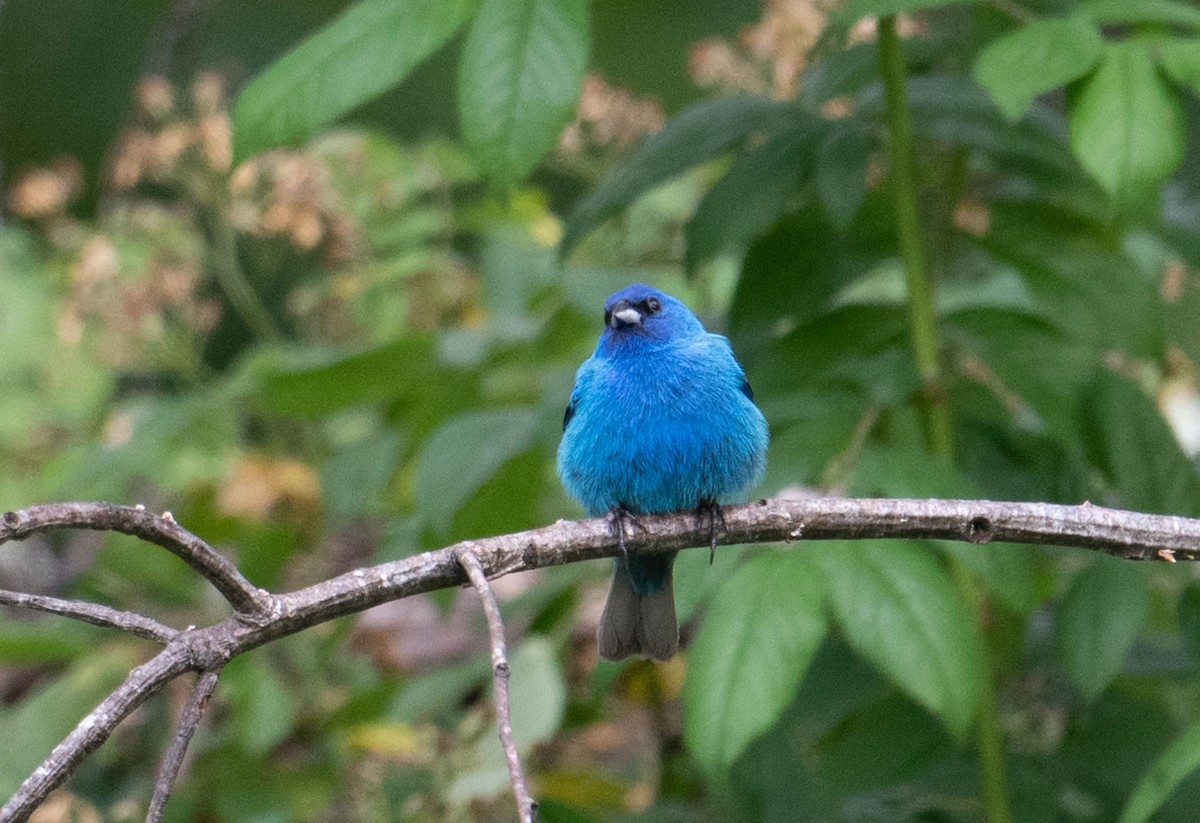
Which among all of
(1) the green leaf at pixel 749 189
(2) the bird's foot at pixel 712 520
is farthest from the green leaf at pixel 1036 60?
(2) the bird's foot at pixel 712 520

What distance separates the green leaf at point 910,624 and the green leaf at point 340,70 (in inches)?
48.2

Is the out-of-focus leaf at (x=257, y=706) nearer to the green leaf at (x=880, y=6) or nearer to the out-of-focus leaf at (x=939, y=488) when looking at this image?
the out-of-focus leaf at (x=939, y=488)

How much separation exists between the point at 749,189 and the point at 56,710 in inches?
106

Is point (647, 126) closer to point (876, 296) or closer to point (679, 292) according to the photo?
point (679, 292)

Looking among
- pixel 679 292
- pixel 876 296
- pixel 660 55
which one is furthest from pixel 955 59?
pixel 660 55

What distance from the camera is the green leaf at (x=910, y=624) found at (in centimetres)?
241

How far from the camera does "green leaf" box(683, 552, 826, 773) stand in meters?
2.35

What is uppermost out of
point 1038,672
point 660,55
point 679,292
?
point 660,55

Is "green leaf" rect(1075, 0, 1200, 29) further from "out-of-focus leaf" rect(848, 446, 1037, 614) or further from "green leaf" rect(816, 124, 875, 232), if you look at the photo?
"out-of-focus leaf" rect(848, 446, 1037, 614)

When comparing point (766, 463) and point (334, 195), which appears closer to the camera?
point (766, 463)

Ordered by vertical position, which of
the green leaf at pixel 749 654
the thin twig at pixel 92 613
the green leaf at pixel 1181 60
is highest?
the green leaf at pixel 1181 60

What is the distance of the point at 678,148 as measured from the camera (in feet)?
9.70

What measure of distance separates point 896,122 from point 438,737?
2112mm

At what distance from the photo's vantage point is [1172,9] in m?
2.56
